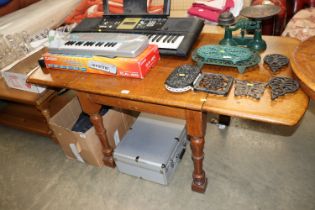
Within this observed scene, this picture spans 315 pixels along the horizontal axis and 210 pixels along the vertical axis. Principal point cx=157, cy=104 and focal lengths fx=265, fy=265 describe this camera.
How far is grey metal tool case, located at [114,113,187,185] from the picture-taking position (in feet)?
4.83

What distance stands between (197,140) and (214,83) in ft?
1.02

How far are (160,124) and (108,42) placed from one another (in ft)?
2.11

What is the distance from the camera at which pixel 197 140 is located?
123 centimetres

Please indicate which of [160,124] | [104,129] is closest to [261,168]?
[160,124]

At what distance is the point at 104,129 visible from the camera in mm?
1541

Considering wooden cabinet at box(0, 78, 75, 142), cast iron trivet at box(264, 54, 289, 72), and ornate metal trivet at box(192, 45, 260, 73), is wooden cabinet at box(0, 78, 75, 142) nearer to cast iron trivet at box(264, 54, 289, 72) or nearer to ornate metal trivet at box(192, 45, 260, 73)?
ornate metal trivet at box(192, 45, 260, 73)

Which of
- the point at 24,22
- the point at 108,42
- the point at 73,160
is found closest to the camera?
the point at 108,42

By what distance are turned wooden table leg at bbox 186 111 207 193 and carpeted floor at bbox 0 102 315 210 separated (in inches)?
2.8

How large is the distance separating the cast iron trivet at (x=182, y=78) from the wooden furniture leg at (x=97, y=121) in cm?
47

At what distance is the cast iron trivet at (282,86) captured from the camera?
0.94 m

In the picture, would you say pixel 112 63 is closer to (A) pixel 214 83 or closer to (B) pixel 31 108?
(A) pixel 214 83

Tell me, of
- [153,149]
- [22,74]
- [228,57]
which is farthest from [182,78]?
[22,74]

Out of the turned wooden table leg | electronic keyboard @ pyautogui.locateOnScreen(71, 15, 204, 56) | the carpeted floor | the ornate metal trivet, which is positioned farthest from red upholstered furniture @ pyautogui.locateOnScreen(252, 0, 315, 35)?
the turned wooden table leg

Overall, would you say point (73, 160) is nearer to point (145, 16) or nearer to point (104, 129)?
point (104, 129)
